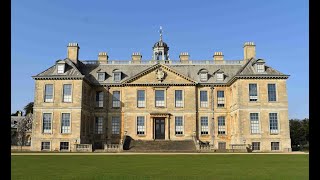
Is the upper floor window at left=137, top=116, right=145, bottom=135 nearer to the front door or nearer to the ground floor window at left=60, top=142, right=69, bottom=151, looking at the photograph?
the front door

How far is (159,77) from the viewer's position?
37719 millimetres

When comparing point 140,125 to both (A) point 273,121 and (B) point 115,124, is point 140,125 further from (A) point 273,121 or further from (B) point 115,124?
(A) point 273,121

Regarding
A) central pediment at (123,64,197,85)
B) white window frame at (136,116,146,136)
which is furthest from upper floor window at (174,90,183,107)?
white window frame at (136,116,146,136)

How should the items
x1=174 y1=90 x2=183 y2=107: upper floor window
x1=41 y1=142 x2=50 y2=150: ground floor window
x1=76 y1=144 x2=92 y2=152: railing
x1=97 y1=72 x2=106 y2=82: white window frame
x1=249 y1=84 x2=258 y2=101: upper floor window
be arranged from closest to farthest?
x1=76 y1=144 x2=92 y2=152: railing, x1=249 y1=84 x2=258 y2=101: upper floor window, x1=41 y1=142 x2=50 y2=150: ground floor window, x1=174 y1=90 x2=183 y2=107: upper floor window, x1=97 y1=72 x2=106 y2=82: white window frame

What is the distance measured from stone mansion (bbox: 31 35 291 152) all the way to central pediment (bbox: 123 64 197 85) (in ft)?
0.37

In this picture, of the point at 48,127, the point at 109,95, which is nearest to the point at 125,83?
the point at 109,95

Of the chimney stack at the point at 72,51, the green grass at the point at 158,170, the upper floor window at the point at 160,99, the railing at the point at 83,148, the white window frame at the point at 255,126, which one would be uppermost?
the chimney stack at the point at 72,51

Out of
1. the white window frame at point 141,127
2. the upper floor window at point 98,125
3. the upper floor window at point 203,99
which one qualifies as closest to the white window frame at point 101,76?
the upper floor window at point 98,125

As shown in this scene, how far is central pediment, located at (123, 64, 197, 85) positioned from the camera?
37750mm

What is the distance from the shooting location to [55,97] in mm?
35156

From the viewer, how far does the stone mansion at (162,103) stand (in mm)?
34375

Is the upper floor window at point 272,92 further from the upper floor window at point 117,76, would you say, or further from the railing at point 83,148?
the railing at point 83,148

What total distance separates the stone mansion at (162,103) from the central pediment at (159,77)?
112 millimetres
